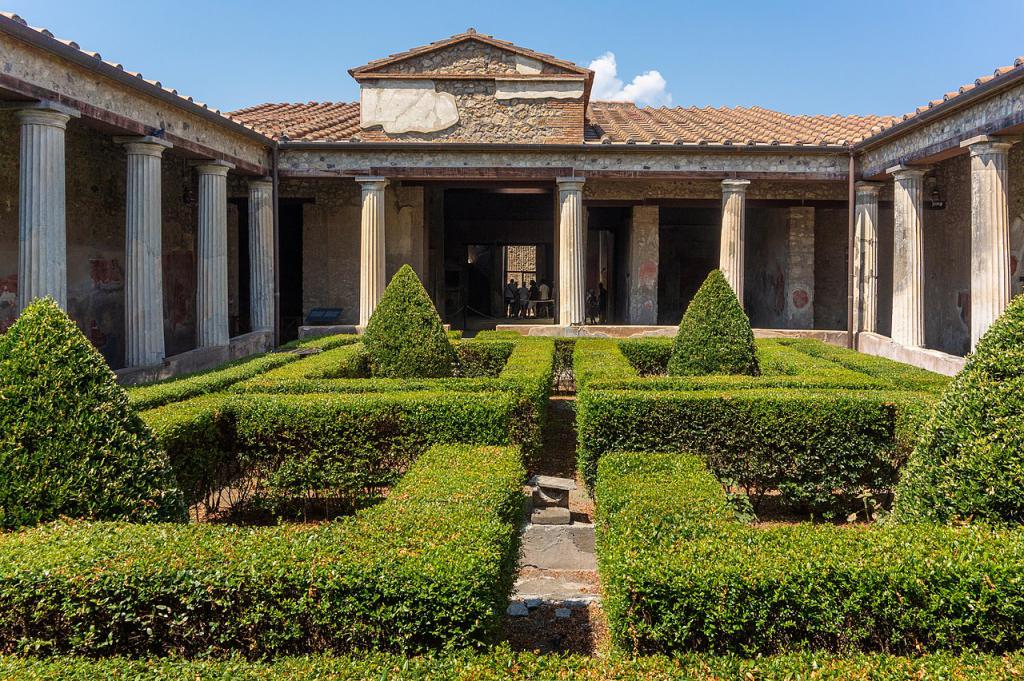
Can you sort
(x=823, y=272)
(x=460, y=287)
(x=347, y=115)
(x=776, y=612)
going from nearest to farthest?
(x=776, y=612), (x=347, y=115), (x=823, y=272), (x=460, y=287)

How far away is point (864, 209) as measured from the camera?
47.1ft

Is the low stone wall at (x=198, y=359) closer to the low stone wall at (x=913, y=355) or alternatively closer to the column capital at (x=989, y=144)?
the low stone wall at (x=913, y=355)

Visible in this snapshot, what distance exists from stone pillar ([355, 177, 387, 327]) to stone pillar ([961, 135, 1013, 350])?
9.24 metres

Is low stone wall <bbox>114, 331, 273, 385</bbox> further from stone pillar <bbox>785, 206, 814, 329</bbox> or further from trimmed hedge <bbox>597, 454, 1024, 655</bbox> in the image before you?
stone pillar <bbox>785, 206, 814, 329</bbox>

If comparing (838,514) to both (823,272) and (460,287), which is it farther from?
(460,287)

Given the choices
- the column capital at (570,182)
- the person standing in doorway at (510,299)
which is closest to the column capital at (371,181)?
the column capital at (570,182)

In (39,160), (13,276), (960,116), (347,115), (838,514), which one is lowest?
(838,514)

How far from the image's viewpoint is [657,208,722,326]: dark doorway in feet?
72.4

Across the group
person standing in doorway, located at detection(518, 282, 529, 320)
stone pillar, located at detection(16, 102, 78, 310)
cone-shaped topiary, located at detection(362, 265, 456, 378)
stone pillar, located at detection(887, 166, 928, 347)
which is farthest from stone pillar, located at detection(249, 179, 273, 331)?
person standing in doorway, located at detection(518, 282, 529, 320)

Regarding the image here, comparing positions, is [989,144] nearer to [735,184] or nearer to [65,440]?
[735,184]

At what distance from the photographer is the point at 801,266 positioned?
1738cm

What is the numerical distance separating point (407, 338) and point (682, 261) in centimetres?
1475

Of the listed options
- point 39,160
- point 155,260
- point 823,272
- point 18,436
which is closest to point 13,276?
point 155,260

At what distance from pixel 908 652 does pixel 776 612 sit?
0.52 metres
